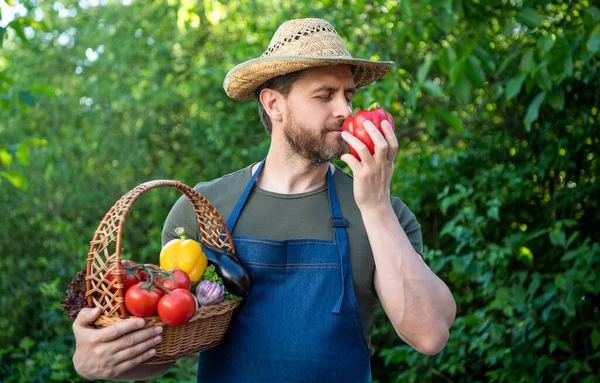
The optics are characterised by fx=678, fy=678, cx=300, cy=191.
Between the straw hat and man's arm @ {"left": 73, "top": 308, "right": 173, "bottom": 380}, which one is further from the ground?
the straw hat

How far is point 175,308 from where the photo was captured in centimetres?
179

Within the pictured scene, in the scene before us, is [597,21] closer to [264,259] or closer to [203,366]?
[264,259]

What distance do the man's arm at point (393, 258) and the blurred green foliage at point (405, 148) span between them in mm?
1409

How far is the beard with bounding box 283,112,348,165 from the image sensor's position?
232 centimetres

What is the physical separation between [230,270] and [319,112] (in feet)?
2.10

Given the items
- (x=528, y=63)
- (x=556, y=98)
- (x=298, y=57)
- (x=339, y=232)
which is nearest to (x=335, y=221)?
(x=339, y=232)

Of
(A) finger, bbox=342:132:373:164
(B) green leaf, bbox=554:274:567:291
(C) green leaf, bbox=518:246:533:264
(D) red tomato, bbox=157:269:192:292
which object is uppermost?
(A) finger, bbox=342:132:373:164

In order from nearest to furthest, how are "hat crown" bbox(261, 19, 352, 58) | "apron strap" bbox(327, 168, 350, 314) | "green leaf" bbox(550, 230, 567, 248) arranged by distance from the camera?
"apron strap" bbox(327, 168, 350, 314) < "hat crown" bbox(261, 19, 352, 58) < "green leaf" bbox(550, 230, 567, 248)

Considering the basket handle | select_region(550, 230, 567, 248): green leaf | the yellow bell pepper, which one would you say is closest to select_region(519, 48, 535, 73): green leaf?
select_region(550, 230, 567, 248): green leaf

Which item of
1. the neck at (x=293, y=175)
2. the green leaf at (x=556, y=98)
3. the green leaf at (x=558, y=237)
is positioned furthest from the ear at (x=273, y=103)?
the green leaf at (x=558, y=237)

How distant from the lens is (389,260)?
2117mm

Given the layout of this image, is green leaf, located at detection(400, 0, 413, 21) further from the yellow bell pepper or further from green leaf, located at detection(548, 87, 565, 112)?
the yellow bell pepper

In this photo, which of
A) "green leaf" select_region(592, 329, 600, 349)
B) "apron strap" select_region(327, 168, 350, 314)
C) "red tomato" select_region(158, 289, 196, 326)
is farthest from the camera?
"green leaf" select_region(592, 329, 600, 349)

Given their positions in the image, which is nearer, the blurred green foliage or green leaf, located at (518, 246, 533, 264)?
the blurred green foliage
